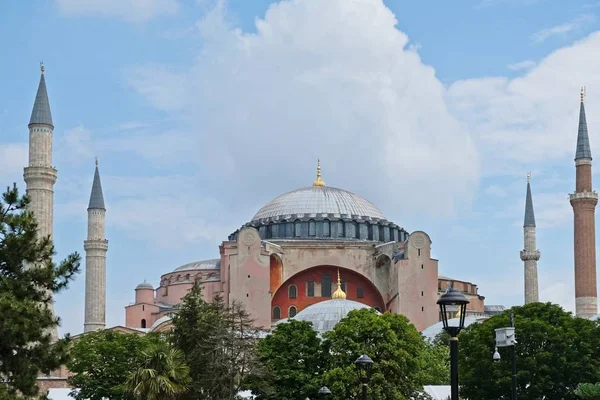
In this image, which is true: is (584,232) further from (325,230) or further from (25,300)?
(25,300)

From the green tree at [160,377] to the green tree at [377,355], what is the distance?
647 cm

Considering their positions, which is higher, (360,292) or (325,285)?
(325,285)

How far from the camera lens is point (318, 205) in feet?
228

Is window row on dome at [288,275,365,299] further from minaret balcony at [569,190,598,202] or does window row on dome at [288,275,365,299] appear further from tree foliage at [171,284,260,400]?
tree foliage at [171,284,260,400]

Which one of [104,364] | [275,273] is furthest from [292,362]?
[275,273]

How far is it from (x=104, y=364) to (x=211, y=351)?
33.0 feet

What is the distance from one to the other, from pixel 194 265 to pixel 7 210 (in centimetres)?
5213

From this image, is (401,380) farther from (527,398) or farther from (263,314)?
(263,314)

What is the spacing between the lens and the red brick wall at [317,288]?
64.5 m

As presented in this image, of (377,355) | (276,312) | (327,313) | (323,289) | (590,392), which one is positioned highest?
(323,289)

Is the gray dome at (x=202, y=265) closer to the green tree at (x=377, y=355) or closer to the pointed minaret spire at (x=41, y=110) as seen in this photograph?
the pointed minaret spire at (x=41, y=110)

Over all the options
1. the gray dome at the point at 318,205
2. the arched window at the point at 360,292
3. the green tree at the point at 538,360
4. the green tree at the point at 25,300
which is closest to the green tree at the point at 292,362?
the green tree at the point at 538,360

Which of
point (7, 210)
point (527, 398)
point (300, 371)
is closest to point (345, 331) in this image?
point (300, 371)

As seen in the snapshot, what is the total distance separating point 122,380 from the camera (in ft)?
135
